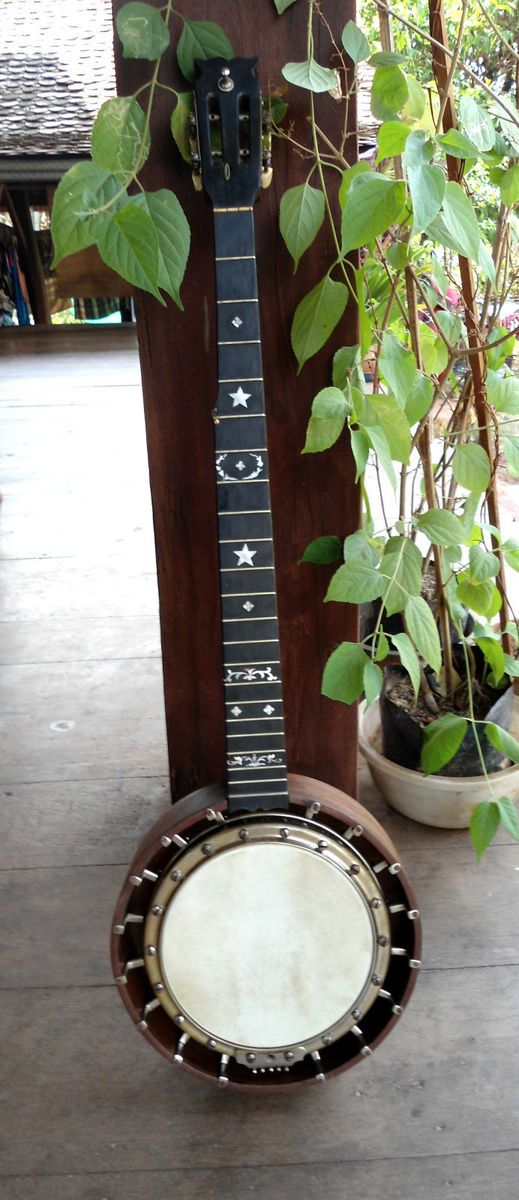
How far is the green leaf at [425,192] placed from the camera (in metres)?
0.74

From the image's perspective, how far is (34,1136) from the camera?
A: 1.04 meters

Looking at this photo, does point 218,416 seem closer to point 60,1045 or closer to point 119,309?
point 60,1045

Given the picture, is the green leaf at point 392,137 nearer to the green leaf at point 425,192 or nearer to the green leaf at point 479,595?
the green leaf at point 425,192

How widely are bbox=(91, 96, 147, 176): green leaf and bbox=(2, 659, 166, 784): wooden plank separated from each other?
1041 millimetres

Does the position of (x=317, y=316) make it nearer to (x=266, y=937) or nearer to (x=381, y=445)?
(x=381, y=445)

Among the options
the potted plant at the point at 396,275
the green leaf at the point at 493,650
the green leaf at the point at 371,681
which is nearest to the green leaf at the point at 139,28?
the potted plant at the point at 396,275

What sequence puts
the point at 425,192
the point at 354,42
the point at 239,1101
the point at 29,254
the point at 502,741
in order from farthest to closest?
1. the point at 29,254
2. the point at 502,741
3. the point at 239,1101
4. the point at 354,42
5. the point at 425,192

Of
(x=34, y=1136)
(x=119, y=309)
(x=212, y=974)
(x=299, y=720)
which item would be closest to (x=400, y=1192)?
(x=212, y=974)

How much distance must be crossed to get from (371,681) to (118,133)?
0.58 metres

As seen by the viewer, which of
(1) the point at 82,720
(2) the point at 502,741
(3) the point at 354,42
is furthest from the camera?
(1) the point at 82,720

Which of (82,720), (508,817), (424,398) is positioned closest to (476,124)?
(424,398)

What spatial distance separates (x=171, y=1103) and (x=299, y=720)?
1.57 ft

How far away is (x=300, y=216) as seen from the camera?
892 millimetres

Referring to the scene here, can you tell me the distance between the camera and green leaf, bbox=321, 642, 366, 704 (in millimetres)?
988
